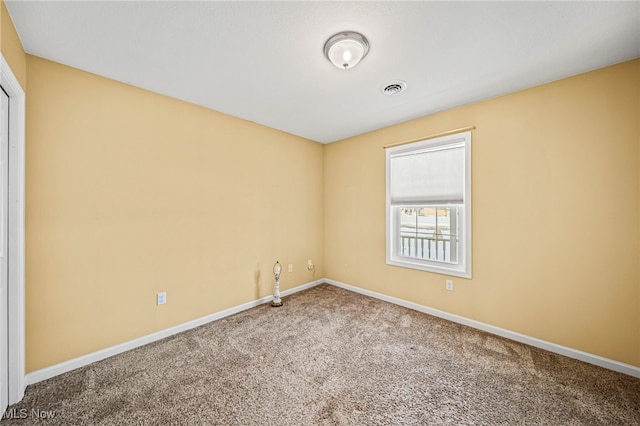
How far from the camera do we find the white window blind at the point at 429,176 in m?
2.88

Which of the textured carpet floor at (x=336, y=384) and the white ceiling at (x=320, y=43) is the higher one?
the white ceiling at (x=320, y=43)

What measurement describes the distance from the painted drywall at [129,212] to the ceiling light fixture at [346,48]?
1707mm

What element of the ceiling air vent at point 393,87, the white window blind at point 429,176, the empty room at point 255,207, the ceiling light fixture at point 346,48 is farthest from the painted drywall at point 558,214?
the ceiling light fixture at point 346,48

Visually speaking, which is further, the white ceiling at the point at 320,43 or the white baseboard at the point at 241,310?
the white baseboard at the point at 241,310

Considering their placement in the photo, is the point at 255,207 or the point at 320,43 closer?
the point at 320,43

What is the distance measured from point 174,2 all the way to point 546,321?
3.73m

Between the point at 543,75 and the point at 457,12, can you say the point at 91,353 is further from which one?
the point at 543,75

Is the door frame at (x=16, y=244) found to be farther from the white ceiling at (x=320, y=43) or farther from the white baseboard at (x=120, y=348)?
the white ceiling at (x=320, y=43)

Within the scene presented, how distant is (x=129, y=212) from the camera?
2.30m

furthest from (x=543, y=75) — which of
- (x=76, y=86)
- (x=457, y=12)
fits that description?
(x=76, y=86)

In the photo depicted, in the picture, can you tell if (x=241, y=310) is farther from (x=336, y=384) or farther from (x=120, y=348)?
(x=336, y=384)

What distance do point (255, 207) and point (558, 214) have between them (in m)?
3.17

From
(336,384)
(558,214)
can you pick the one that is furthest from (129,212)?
(558,214)

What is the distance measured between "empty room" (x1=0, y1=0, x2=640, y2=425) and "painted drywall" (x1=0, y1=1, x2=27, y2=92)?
0.02m
